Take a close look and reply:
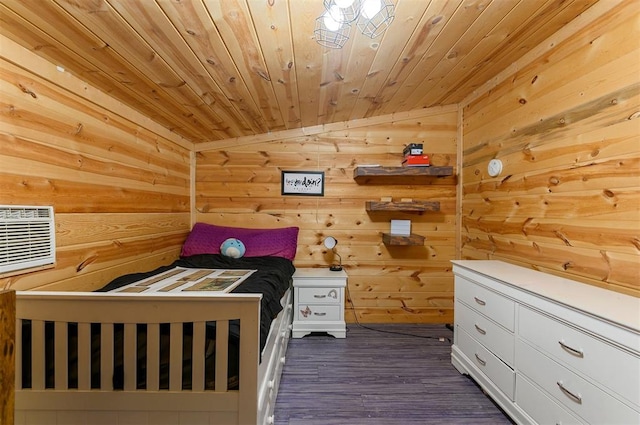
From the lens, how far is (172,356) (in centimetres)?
104

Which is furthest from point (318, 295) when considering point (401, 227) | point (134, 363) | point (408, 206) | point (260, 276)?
point (134, 363)

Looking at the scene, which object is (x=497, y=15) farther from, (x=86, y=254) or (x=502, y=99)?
(x=86, y=254)

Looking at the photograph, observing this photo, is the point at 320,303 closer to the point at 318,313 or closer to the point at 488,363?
the point at 318,313

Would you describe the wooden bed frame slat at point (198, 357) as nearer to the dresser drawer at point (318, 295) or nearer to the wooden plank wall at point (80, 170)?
the wooden plank wall at point (80, 170)

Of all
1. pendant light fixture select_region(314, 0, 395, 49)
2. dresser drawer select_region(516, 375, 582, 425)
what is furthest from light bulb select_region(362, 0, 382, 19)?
dresser drawer select_region(516, 375, 582, 425)

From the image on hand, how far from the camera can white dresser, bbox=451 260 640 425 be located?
0.96 meters

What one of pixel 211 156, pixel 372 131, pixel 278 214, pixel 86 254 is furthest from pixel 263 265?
pixel 372 131

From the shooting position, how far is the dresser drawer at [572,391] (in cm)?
96

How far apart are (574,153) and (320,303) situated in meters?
2.08

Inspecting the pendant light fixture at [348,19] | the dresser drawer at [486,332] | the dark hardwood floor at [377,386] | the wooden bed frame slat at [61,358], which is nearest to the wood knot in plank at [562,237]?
the dresser drawer at [486,332]

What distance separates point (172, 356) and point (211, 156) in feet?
7.47

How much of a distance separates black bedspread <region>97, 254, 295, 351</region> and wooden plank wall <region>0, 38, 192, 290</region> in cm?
17

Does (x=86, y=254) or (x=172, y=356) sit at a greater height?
(x=86, y=254)

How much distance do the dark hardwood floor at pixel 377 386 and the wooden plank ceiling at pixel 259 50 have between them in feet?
6.57
